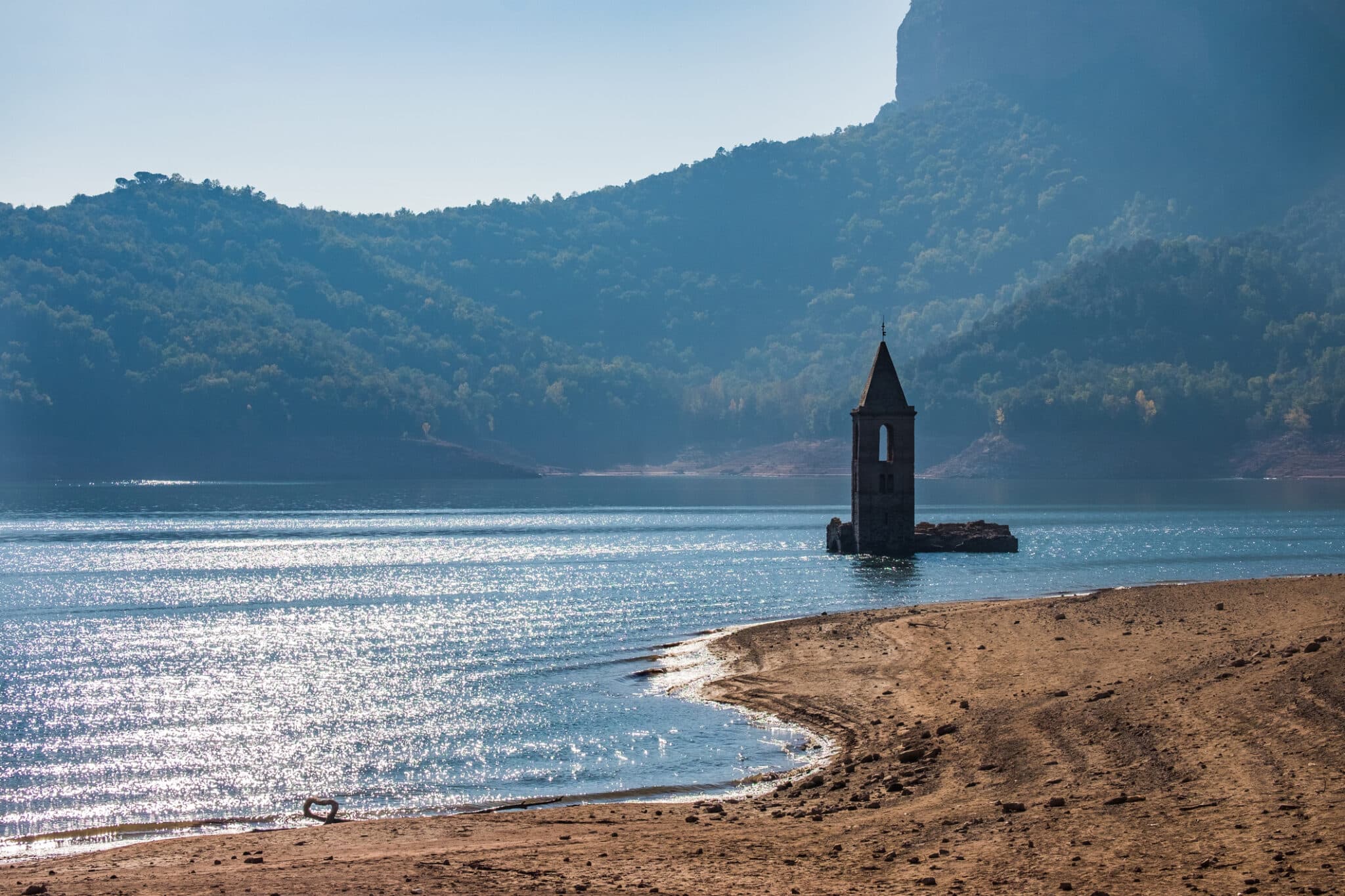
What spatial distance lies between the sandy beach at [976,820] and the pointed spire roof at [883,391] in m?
41.9

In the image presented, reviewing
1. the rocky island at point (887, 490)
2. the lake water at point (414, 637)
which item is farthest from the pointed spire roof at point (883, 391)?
the lake water at point (414, 637)

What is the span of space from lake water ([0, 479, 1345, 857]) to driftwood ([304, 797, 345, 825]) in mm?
670

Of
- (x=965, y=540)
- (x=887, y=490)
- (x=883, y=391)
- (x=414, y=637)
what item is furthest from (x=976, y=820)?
(x=965, y=540)

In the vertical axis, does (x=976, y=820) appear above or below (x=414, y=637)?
above

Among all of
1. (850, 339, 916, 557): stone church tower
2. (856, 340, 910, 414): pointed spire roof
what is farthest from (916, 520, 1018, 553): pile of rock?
(856, 340, 910, 414): pointed spire roof

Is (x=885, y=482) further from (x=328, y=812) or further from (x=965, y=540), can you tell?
(x=328, y=812)

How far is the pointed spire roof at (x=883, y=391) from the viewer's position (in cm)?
6862

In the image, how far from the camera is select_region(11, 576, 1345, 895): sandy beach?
14484mm

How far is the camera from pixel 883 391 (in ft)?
226

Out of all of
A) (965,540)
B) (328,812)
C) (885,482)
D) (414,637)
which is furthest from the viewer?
(965,540)

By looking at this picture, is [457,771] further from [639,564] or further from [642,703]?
[639,564]

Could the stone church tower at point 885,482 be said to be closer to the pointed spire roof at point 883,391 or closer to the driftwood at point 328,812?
the pointed spire roof at point 883,391

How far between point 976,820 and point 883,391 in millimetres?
53075

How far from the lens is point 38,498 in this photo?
151625mm
